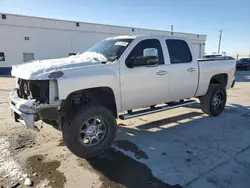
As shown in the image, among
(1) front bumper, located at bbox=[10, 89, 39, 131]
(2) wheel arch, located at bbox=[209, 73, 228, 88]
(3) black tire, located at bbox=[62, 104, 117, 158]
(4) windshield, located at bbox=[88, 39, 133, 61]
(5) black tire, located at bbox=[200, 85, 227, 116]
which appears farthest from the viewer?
(2) wheel arch, located at bbox=[209, 73, 228, 88]

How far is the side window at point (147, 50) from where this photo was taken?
13.8 ft

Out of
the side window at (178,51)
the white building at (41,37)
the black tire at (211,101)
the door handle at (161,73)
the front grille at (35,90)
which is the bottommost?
the black tire at (211,101)

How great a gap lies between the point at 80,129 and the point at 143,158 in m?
1.18

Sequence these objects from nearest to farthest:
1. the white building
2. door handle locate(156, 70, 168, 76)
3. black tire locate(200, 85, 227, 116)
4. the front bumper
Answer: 1. the front bumper
2. door handle locate(156, 70, 168, 76)
3. black tire locate(200, 85, 227, 116)
4. the white building

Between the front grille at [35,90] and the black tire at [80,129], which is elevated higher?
the front grille at [35,90]

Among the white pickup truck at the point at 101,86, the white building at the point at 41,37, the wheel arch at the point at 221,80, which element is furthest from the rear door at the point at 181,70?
the white building at the point at 41,37

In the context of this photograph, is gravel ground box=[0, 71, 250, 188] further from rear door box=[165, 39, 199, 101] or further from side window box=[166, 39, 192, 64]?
side window box=[166, 39, 192, 64]

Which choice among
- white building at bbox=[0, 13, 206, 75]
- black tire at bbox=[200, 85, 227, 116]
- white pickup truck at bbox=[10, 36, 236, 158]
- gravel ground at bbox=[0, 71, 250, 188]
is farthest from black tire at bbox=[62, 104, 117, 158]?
white building at bbox=[0, 13, 206, 75]

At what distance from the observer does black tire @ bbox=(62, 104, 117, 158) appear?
3.64 m

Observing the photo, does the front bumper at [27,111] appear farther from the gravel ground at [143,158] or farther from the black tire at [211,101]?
the black tire at [211,101]

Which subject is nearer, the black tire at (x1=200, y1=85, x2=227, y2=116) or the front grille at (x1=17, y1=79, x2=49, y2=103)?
the front grille at (x1=17, y1=79, x2=49, y2=103)

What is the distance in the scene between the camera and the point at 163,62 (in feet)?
16.1

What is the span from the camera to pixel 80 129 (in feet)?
12.2

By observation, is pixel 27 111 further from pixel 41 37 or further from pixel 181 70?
pixel 41 37
